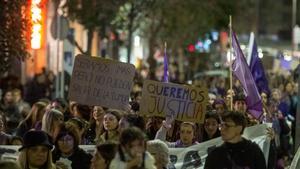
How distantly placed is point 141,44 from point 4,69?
28205 mm

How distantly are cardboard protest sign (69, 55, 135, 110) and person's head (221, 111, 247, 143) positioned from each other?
11.5 ft

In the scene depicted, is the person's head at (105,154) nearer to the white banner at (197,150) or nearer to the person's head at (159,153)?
the person's head at (159,153)

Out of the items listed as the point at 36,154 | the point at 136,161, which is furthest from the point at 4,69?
the point at 136,161

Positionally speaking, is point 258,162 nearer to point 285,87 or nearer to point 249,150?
point 249,150

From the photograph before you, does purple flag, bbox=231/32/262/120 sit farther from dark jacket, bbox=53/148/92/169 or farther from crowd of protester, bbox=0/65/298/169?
dark jacket, bbox=53/148/92/169

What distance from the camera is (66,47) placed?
874 inches

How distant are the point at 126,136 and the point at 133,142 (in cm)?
9

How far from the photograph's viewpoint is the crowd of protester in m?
8.20

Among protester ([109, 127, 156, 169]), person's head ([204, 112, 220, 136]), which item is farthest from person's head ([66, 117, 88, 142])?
protester ([109, 127, 156, 169])

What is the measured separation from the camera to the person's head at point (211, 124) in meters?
11.8

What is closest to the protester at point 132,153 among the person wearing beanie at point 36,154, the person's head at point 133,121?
the person wearing beanie at point 36,154

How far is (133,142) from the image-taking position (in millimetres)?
7566

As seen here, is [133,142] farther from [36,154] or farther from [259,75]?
[259,75]

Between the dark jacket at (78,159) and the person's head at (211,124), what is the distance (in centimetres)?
228
